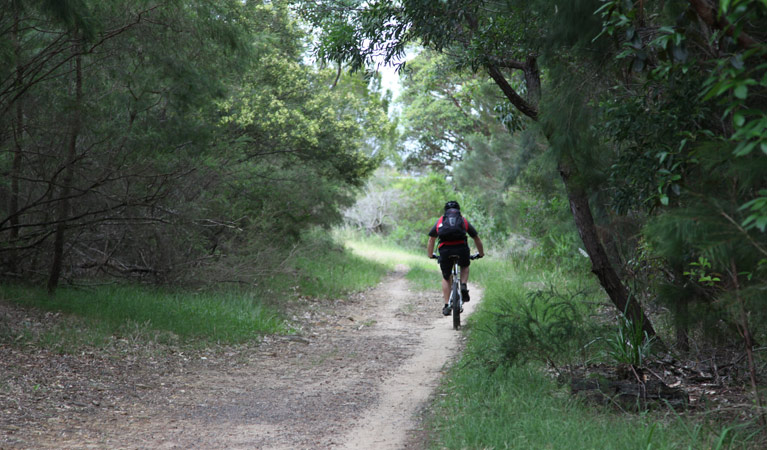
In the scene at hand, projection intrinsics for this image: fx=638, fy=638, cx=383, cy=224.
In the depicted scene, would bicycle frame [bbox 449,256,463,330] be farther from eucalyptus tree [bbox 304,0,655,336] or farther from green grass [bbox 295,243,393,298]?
green grass [bbox 295,243,393,298]

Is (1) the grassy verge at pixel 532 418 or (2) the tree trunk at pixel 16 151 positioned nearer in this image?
(1) the grassy verge at pixel 532 418

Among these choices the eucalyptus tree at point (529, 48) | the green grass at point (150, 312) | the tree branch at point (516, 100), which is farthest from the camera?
the green grass at point (150, 312)

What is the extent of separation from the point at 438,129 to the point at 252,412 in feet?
84.8

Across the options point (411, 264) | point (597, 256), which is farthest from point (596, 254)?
point (411, 264)

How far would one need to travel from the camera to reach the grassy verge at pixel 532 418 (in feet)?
13.4

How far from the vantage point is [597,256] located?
6.46 meters

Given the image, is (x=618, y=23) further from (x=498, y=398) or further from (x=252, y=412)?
(x=252, y=412)

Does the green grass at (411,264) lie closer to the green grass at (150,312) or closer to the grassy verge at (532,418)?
the green grass at (150,312)

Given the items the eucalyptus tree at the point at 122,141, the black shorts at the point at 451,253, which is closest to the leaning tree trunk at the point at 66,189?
the eucalyptus tree at the point at 122,141

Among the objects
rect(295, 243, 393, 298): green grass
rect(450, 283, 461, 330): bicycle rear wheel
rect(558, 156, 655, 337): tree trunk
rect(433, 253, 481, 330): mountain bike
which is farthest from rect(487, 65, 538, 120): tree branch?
rect(295, 243, 393, 298): green grass

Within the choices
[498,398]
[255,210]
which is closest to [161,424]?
[498,398]

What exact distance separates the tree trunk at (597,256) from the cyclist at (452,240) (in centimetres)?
319

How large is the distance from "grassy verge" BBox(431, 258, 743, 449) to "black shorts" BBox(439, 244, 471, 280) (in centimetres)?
321

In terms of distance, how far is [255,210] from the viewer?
1362 cm
